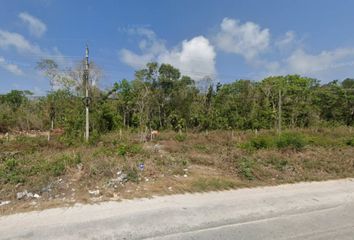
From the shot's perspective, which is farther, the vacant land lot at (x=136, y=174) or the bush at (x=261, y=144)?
the bush at (x=261, y=144)

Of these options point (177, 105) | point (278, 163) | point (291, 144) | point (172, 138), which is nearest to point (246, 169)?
point (278, 163)

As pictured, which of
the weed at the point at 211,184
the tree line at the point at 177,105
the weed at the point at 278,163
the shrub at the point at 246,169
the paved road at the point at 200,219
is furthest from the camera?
the tree line at the point at 177,105

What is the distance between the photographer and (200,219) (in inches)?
159

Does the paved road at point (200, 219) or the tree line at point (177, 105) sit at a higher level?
Result: the tree line at point (177, 105)

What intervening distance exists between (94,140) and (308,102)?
26.0m

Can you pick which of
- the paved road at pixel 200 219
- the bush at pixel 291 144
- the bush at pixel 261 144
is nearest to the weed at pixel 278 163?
the paved road at pixel 200 219

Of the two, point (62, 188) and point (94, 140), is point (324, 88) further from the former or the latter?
point (62, 188)

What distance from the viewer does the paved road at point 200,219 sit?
3518 millimetres

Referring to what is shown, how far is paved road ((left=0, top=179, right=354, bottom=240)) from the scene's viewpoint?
138 inches

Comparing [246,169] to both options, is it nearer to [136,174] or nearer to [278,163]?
[278,163]

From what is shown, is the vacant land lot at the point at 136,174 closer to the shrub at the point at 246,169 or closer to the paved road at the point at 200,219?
the shrub at the point at 246,169

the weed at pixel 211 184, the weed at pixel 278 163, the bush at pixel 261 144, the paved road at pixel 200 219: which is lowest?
the paved road at pixel 200 219

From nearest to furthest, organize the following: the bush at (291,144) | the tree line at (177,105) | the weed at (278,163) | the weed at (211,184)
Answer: the weed at (211,184)
the weed at (278,163)
the bush at (291,144)
the tree line at (177,105)

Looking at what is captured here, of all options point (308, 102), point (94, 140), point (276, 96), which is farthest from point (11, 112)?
point (308, 102)
